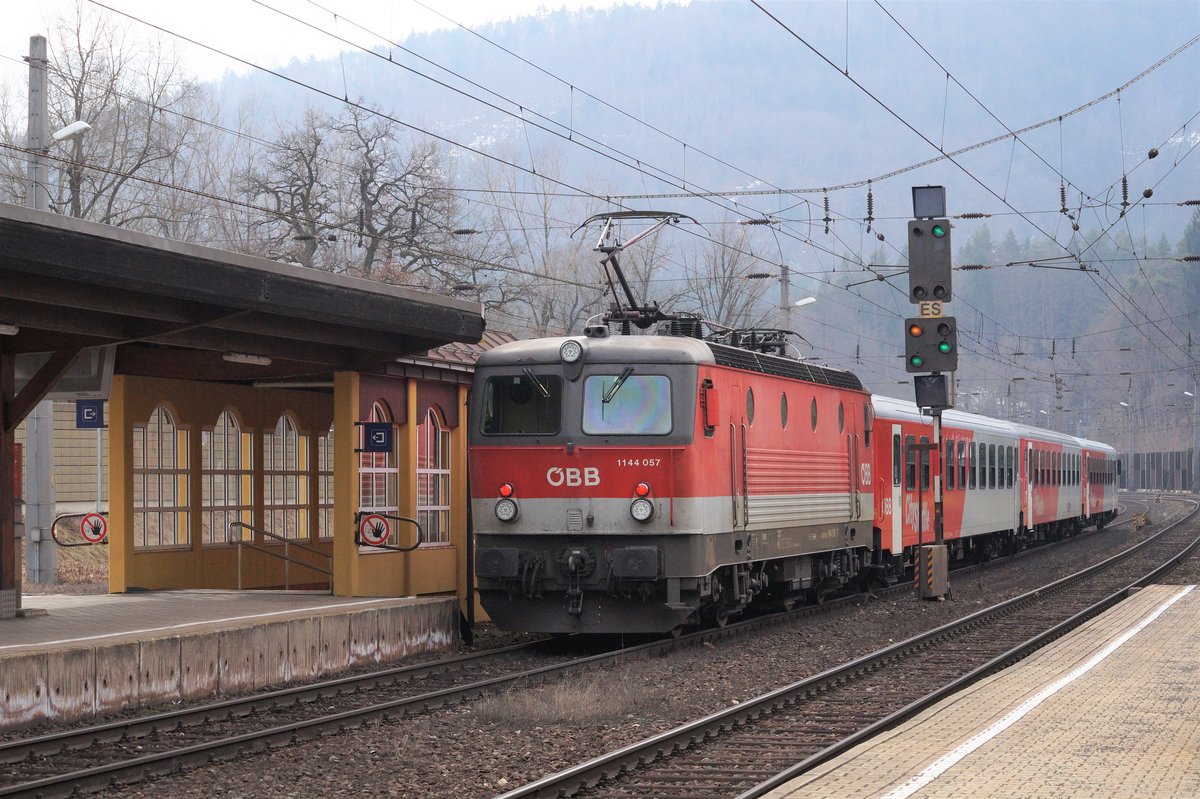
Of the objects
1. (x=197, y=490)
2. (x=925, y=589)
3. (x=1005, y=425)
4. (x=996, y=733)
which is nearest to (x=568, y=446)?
(x=197, y=490)

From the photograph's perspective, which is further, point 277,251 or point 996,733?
point 277,251

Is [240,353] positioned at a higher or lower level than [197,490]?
higher

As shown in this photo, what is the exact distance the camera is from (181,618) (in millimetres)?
14008

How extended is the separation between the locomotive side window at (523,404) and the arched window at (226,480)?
3.83m

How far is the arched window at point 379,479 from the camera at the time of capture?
16.8 meters

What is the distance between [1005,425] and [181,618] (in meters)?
24.5

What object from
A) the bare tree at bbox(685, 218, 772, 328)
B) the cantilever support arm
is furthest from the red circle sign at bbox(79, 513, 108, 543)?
the bare tree at bbox(685, 218, 772, 328)

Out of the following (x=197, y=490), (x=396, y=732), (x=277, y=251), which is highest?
(x=277, y=251)

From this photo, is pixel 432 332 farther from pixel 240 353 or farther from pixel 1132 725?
pixel 1132 725

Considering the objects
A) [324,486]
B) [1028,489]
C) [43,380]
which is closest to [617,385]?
[43,380]

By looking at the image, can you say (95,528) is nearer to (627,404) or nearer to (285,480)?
(285,480)

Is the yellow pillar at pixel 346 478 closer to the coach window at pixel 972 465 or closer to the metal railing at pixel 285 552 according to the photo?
the metal railing at pixel 285 552

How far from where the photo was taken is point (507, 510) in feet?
51.1

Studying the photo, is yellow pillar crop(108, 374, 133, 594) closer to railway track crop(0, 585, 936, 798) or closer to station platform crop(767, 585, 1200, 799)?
railway track crop(0, 585, 936, 798)
